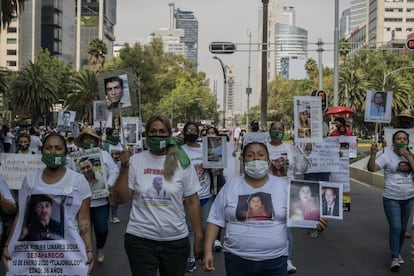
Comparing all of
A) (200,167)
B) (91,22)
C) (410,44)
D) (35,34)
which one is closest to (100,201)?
(200,167)

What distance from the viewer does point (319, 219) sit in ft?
15.3

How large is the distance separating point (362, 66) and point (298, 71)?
35041mm

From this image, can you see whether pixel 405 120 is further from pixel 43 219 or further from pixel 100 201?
pixel 43 219

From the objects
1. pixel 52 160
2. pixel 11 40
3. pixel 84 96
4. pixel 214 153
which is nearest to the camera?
pixel 52 160

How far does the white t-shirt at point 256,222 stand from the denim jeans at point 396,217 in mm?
3862

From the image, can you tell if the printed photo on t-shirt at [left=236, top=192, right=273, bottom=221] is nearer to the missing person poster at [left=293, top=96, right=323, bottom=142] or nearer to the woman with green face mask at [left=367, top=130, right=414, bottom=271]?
the woman with green face mask at [left=367, top=130, right=414, bottom=271]

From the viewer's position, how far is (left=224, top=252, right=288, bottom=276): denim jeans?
14.4 feet

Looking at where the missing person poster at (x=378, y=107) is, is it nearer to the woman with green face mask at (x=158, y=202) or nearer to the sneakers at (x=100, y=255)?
the sneakers at (x=100, y=255)

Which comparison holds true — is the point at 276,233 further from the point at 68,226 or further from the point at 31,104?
the point at 31,104

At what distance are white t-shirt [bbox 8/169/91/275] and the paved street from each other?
340cm

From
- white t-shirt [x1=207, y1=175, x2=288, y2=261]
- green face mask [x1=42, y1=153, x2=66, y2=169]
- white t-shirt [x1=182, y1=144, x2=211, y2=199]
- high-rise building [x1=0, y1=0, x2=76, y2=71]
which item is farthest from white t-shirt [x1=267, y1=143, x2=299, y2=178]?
high-rise building [x1=0, y1=0, x2=76, y2=71]

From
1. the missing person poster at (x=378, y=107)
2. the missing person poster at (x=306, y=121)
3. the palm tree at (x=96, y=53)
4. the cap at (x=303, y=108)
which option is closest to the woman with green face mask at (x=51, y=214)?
the missing person poster at (x=306, y=121)

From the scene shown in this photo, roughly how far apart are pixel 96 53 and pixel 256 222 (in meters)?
82.6

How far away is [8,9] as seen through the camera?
65.7ft
